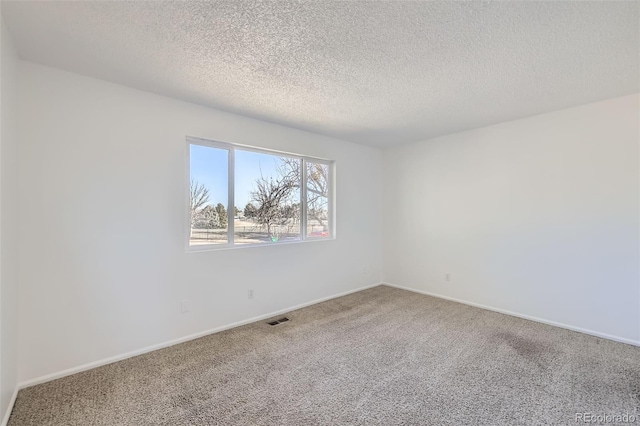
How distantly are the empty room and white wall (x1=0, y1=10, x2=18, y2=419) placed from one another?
3 cm

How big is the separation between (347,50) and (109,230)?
2.51m

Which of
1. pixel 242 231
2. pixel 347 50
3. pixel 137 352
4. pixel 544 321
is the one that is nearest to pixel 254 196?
pixel 242 231

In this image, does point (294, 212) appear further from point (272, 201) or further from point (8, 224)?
point (8, 224)

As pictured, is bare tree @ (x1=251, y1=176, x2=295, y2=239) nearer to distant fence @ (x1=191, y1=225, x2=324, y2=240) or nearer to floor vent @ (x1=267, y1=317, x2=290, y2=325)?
distant fence @ (x1=191, y1=225, x2=324, y2=240)

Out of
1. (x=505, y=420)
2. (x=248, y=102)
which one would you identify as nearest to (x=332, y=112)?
(x=248, y=102)

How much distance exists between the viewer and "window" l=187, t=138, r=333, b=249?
302 centimetres

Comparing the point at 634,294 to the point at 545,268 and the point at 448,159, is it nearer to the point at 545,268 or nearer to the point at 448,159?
the point at 545,268

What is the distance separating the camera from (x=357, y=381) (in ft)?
6.90

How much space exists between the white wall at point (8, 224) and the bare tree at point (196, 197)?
1.28 metres

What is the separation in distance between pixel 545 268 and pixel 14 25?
17.2 ft

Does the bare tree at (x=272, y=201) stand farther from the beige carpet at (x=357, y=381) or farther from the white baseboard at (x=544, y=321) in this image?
the white baseboard at (x=544, y=321)

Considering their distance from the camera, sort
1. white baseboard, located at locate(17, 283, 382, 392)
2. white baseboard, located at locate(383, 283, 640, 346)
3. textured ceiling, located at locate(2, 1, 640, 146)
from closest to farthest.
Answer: textured ceiling, located at locate(2, 1, 640, 146) < white baseboard, located at locate(17, 283, 382, 392) < white baseboard, located at locate(383, 283, 640, 346)

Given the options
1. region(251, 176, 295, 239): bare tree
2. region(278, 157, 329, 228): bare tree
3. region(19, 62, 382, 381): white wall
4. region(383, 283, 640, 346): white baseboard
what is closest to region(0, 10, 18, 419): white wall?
region(19, 62, 382, 381): white wall

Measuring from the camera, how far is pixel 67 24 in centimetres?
169
